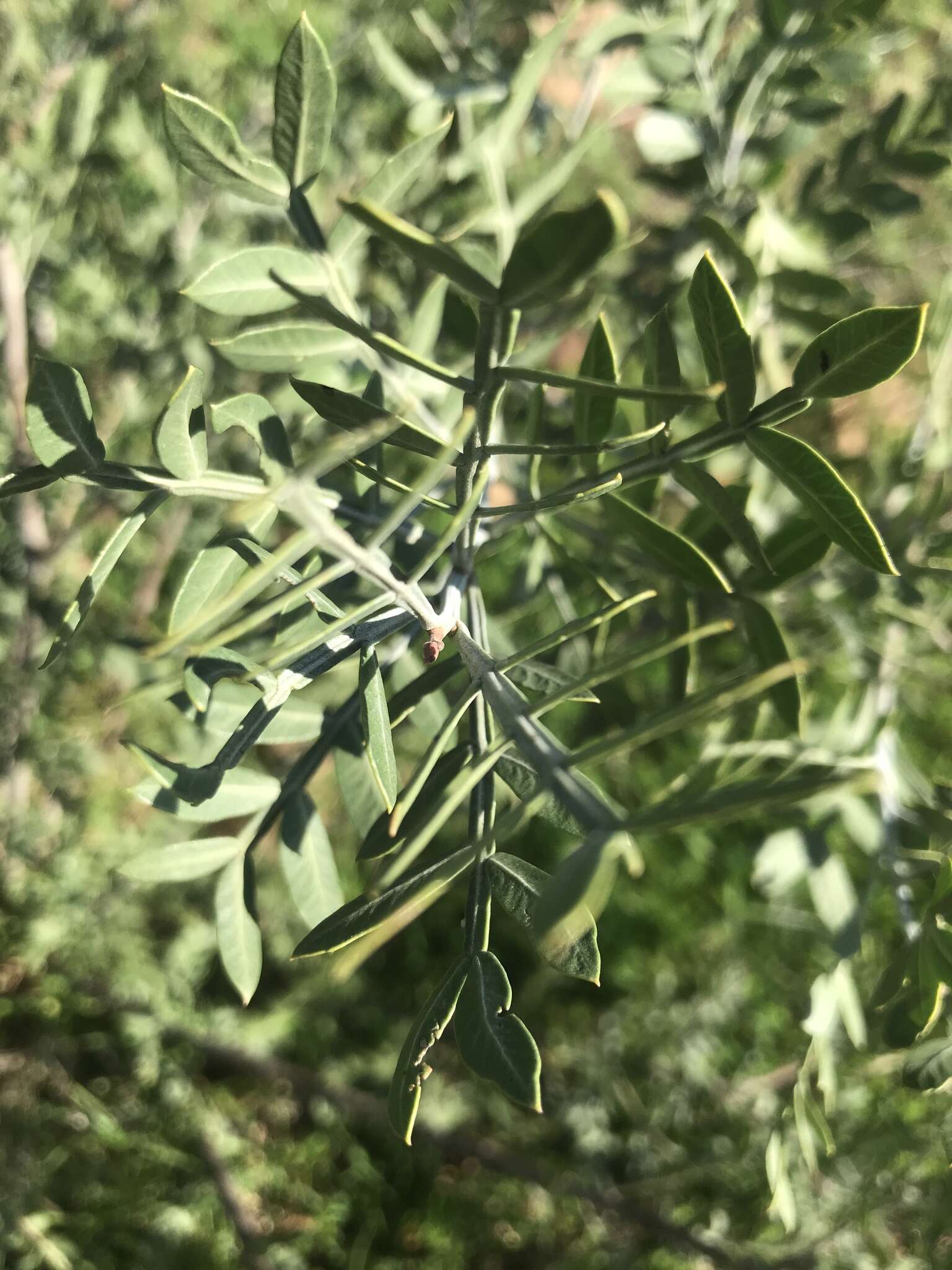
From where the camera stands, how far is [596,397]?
1.91 feet

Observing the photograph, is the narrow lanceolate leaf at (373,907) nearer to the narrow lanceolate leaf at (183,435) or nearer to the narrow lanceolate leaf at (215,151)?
the narrow lanceolate leaf at (183,435)

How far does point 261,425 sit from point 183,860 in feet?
0.96

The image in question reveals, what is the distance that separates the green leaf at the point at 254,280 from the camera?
0.48 meters

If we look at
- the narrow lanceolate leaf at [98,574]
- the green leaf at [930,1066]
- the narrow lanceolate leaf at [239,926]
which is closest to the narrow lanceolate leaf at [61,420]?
the narrow lanceolate leaf at [98,574]

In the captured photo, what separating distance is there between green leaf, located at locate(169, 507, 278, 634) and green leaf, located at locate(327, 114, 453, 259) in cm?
21

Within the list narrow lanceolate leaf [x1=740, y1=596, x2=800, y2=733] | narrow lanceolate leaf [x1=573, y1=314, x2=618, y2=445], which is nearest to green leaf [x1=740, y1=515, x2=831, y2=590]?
narrow lanceolate leaf [x1=740, y1=596, x2=800, y2=733]

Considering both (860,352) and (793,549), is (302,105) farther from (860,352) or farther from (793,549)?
(793,549)

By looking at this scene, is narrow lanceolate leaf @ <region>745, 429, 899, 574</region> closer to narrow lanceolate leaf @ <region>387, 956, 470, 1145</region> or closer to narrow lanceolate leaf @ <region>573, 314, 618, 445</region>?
narrow lanceolate leaf @ <region>573, 314, 618, 445</region>

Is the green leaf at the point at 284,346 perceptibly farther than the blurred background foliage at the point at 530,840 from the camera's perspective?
No

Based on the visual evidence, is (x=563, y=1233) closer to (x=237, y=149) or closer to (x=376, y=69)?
(x=237, y=149)

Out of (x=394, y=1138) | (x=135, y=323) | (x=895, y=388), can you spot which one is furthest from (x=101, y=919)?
(x=895, y=388)

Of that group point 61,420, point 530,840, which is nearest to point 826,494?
point 61,420

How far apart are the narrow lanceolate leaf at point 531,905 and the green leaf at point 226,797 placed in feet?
0.57

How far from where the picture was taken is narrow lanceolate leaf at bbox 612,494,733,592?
562 mm
